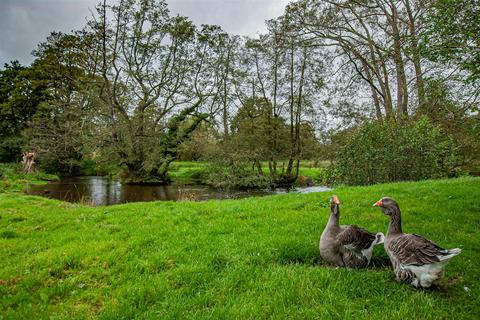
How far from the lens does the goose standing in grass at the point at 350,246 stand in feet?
15.2

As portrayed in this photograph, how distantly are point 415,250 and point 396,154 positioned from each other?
1289 cm

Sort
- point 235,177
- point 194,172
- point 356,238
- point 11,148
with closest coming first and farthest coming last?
point 356,238 < point 235,177 < point 194,172 < point 11,148

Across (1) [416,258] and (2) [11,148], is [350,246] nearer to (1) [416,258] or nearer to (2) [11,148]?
(1) [416,258]

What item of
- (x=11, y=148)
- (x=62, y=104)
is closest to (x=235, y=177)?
(x=62, y=104)

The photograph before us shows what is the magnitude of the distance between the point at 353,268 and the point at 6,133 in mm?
50095

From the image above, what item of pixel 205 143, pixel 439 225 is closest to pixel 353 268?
pixel 439 225

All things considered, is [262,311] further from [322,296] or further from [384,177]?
[384,177]

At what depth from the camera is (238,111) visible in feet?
98.9

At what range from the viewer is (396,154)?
15008 millimetres

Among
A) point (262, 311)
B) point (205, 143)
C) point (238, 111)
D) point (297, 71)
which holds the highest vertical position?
point (297, 71)

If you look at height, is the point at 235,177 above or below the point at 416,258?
above

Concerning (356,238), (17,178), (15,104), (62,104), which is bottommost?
(356,238)

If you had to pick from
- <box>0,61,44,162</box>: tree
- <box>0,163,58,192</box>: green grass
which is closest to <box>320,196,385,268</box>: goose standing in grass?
<box>0,163,58,192</box>: green grass

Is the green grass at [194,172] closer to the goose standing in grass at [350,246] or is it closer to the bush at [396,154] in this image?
the bush at [396,154]
